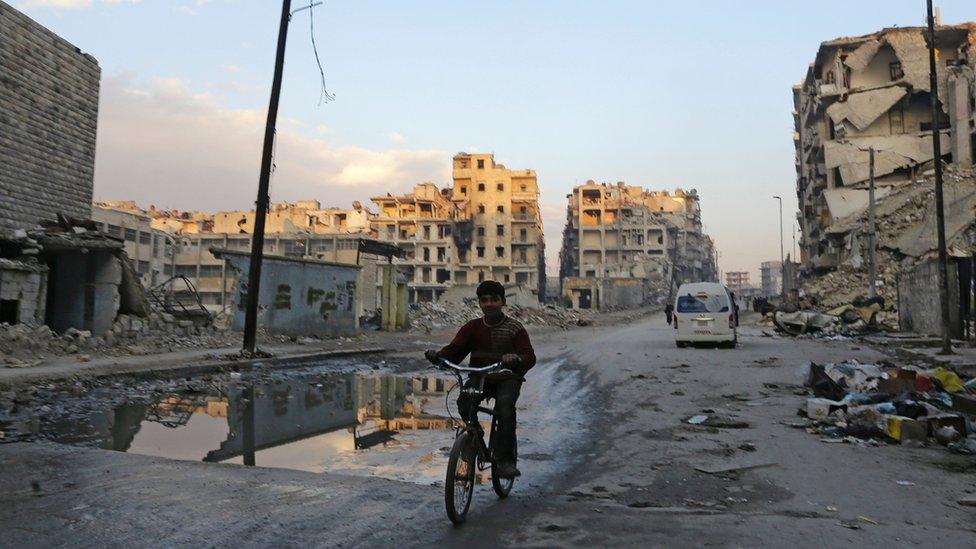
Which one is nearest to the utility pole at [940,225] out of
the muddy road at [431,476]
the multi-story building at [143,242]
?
the muddy road at [431,476]

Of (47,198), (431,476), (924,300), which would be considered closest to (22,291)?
(47,198)

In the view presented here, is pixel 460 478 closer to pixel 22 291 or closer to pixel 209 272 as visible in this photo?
pixel 22 291

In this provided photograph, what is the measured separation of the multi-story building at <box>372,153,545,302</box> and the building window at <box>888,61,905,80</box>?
50462mm

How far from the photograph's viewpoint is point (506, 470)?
478 cm

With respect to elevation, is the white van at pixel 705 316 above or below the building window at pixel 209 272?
below

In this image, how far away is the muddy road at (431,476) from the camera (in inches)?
159

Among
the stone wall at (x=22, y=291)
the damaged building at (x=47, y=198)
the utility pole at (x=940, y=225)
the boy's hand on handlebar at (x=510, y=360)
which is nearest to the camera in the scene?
the boy's hand on handlebar at (x=510, y=360)

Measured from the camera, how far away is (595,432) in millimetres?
7984

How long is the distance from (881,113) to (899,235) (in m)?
19.1

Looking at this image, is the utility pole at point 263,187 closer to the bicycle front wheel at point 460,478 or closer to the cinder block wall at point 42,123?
the cinder block wall at point 42,123

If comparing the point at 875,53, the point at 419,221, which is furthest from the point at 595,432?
the point at 419,221

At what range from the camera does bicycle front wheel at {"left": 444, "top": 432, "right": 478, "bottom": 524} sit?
411 centimetres

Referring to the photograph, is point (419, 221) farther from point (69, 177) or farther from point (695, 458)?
point (695, 458)

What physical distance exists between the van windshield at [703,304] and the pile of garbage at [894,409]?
936 cm
